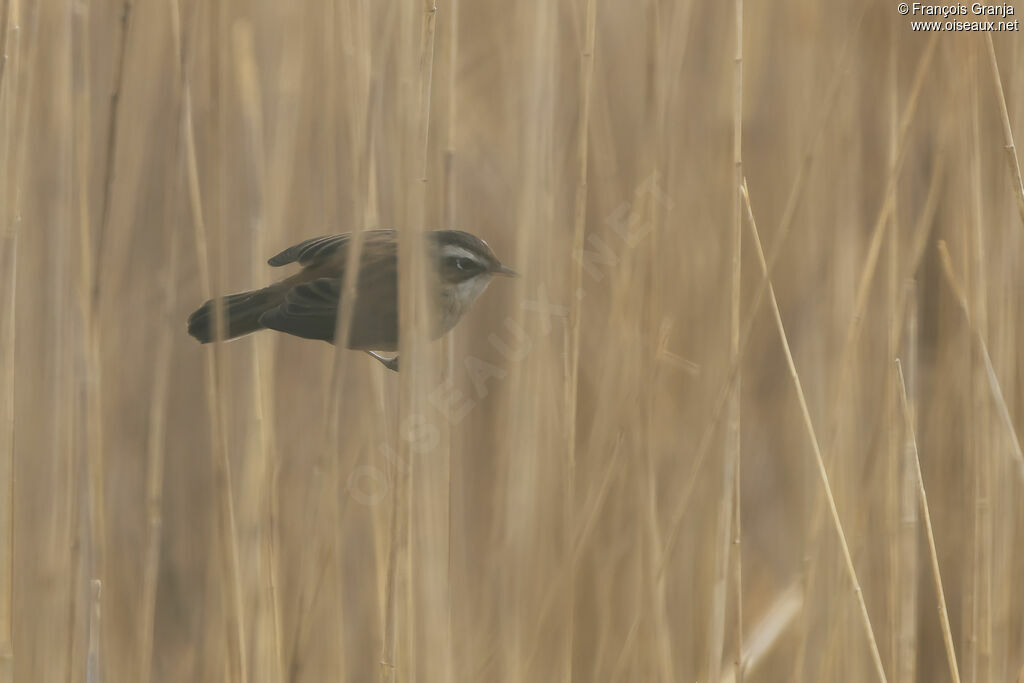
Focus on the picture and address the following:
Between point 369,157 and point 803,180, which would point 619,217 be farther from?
point 369,157

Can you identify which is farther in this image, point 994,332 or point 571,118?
point 571,118

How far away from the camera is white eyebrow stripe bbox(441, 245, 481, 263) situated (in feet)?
2.31

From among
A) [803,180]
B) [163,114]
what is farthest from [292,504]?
[803,180]

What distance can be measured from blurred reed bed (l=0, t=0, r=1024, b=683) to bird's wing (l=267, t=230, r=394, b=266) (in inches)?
1.5

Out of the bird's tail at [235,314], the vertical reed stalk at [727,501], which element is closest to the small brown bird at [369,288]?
the bird's tail at [235,314]

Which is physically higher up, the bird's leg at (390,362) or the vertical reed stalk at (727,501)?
the bird's leg at (390,362)

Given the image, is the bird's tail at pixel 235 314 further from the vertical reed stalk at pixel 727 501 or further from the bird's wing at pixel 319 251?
the vertical reed stalk at pixel 727 501

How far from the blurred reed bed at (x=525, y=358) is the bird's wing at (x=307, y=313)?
0.03m

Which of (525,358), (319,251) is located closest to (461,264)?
(319,251)

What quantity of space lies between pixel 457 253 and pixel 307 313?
5.0 inches

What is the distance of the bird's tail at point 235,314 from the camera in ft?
2.19

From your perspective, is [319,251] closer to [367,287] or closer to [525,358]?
[367,287]

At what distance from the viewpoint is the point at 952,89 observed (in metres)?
0.99

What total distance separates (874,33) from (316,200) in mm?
934
